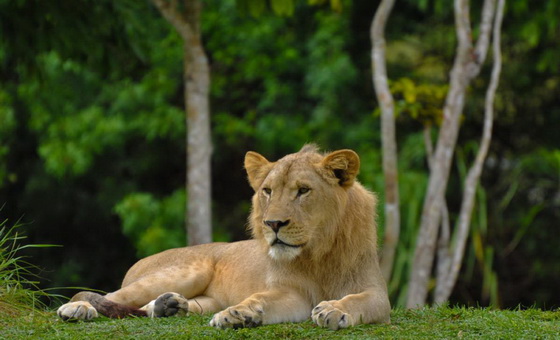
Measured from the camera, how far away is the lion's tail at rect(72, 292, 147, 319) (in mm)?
5020

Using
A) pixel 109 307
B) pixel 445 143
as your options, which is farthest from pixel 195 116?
pixel 109 307

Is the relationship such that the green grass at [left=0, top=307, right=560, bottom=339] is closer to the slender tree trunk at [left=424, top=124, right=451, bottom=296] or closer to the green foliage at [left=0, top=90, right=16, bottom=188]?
the slender tree trunk at [left=424, top=124, right=451, bottom=296]

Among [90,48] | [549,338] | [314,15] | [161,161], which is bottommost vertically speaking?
[549,338]

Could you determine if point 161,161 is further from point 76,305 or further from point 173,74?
point 76,305

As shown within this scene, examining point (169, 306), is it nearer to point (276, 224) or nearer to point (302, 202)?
point (276, 224)

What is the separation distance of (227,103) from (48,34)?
18.6ft

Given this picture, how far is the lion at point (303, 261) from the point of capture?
4664mm

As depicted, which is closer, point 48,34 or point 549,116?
point 48,34

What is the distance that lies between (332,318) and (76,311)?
135 cm

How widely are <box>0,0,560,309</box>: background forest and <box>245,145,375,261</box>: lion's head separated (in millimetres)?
6043

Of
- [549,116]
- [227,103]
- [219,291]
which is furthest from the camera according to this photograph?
[227,103]

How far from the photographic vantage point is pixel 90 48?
Answer: 830cm

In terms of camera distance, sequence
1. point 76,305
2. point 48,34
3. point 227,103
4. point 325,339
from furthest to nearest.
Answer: point 227,103 → point 48,34 → point 76,305 → point 325,339

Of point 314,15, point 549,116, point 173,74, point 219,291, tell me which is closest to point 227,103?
point 173,74
